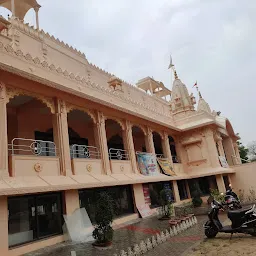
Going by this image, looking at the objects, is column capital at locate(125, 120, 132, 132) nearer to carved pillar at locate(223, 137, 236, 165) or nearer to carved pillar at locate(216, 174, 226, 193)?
carved pillar at locate(216, 174, 226, 193)

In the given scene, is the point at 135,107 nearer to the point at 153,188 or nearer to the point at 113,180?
the point at 153,188

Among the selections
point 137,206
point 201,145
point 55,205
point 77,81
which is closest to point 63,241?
point 55,205

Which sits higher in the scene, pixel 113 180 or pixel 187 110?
pixel 187 110

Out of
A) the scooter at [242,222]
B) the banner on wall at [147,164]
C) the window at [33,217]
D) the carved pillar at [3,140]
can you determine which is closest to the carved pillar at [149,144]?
the banner on wall at [147,164]

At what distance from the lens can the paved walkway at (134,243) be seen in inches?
275

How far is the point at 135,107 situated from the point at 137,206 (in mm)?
6276

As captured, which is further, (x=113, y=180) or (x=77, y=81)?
(x=77, y=81)

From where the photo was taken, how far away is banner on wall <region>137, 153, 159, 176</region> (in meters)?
14.2

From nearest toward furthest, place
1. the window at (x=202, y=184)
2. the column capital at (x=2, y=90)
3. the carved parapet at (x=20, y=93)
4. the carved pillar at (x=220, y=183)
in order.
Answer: the column capital at (x=2, y=90), the carved parapet at (x=20, y=93), the carved pillar at (x=220, y=183), the window at (x=202, y=184)

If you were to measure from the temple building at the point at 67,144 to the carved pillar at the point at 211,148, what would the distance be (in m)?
0.07

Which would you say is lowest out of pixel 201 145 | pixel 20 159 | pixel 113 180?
pixel 113 180

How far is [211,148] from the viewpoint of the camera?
18.6 meters

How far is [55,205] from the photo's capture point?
9.18m

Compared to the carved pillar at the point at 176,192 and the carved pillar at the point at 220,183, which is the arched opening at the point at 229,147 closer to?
the carved pillar at the point at 220,183
